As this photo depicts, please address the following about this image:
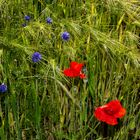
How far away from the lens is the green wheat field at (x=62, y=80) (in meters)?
1.55

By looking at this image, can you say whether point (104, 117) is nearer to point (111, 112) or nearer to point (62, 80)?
point (111, 112)

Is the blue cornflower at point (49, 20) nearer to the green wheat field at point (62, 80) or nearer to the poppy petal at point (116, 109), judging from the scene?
the green wheat field at point (62, 80)

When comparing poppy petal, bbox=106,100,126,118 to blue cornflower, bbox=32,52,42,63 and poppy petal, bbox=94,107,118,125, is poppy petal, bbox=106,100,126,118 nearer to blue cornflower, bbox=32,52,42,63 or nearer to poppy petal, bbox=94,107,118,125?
poppy petal, bbox=94,107,118,125

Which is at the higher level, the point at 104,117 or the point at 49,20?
the point at 49,20

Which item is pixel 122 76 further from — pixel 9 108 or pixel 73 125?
pixel 9 108

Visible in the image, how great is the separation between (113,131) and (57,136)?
23 cm

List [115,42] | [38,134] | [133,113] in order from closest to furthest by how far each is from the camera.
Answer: [38,134] < [133,113] < [115,42]

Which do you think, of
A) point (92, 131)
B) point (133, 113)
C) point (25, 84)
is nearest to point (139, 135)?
point (133, 113)

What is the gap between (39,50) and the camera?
1.70m

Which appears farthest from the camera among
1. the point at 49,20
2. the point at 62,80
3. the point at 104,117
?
the point at 49,20

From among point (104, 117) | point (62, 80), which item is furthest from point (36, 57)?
point (104, 117)

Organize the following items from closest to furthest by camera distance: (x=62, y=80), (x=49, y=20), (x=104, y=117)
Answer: (x=104, y=117)
(x=62, y=80)
(x=49, y=20)

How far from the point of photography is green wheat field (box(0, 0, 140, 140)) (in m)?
1.55

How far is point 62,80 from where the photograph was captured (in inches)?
65.6
